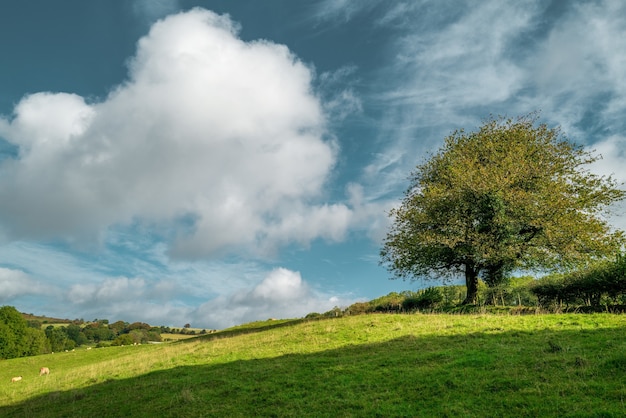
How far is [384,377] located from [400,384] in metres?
1.26

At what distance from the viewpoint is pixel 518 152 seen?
40000 millimetres

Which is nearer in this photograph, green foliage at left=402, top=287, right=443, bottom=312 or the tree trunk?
the tree trunk

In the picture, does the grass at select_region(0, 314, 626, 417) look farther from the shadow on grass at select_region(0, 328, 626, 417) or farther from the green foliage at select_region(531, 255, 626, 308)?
the green foliage at select_region(531, 255, 626, 308)

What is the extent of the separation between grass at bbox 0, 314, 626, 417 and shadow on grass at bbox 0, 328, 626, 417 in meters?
0.06

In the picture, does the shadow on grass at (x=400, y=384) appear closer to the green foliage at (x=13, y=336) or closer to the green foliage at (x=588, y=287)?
the green foliage at (x=588, y=287)

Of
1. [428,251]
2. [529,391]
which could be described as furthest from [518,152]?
[529,391]

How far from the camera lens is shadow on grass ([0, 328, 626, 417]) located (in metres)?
12.4

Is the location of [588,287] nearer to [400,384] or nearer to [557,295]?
[557,295]

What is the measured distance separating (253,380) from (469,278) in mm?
29363

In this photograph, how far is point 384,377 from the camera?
54.6 feet

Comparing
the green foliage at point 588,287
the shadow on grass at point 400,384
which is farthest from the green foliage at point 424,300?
the shadow on grass at point 400,384

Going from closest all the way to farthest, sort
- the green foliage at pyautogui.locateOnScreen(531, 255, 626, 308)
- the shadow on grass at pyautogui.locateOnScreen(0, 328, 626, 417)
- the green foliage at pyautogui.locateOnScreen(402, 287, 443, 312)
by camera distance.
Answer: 1. the shadow on grass at pyautogui.locateOnScreen(0, 328, 626, 417)
2. the green foliage at pyautogui.locateOnScreen(531, 255, 626, 308)
3. the green foliage at pyautogui.locateOnScreen(402, 287, 443, 312)

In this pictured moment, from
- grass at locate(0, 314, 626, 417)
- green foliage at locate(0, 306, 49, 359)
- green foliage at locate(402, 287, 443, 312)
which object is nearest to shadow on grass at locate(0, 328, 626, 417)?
grass at locate(0, 314, 626, 417)

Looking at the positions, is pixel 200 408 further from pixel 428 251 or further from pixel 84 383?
pixel 428 251
